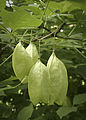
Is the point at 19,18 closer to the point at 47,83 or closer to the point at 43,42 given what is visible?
the point at 47,83

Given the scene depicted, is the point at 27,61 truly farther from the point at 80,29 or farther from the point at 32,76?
the point at 80,29

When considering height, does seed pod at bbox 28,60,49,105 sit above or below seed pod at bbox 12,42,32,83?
below

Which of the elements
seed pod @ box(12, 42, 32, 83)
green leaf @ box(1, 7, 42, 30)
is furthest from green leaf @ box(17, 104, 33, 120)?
green leaf @ box(1, 7, 42, 30)

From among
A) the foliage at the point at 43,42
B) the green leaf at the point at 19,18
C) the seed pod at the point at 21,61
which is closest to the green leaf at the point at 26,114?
the foliage at the point at 43,42

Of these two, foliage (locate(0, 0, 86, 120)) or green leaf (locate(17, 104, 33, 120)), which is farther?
green leaf (locate(17, 104, 33, 120))

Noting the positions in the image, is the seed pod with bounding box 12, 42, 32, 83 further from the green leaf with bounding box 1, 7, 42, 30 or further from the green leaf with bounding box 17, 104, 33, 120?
the green leaf with bounding box 17, 104, 33, 120
